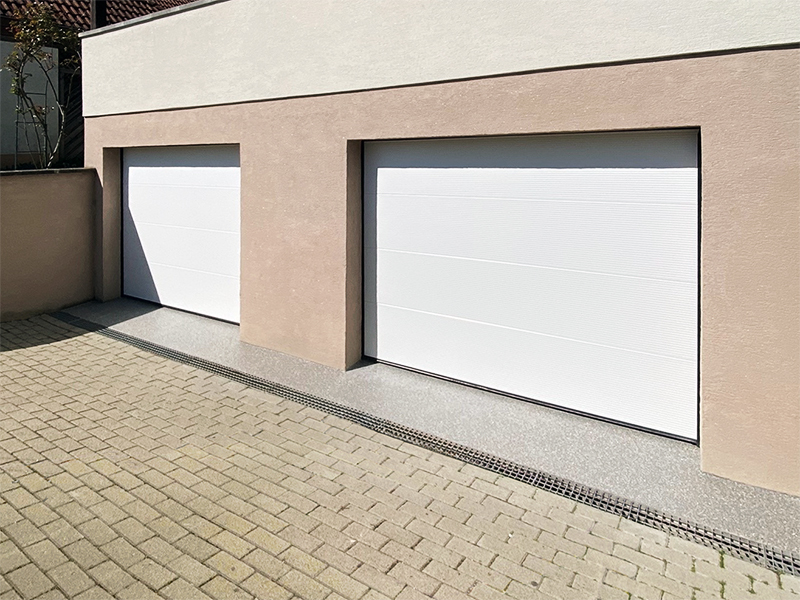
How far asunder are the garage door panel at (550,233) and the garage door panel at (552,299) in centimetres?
9

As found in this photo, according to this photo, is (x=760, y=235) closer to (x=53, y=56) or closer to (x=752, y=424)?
(x=752, y=424)

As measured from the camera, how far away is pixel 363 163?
6363 mm

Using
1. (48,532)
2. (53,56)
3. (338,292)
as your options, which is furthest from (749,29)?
(53,56)

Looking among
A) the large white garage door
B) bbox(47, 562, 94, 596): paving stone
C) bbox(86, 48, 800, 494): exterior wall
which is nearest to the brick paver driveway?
bbox(47, 562, 94, 596): paving stone

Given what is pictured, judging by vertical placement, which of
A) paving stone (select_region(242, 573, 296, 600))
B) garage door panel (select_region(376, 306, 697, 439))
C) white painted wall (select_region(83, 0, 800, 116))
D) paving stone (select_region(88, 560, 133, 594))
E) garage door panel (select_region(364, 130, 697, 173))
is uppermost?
white painted wall (select_region(83, 0, 800, 116))

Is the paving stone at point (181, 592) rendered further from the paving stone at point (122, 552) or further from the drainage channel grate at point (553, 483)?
the drainage channel grate at point (553, 483)

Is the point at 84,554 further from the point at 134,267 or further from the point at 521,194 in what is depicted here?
the point at 134,267

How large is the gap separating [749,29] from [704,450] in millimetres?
2716

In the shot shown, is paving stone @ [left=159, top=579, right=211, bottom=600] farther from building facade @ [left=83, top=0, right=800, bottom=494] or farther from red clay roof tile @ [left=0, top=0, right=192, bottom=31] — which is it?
red clay roof tile @ [left=0, top=0, right=192, bottom=31]

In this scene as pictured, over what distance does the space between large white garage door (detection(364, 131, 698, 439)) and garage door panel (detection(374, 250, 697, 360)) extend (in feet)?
0.03

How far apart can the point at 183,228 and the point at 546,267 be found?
16.8 ft

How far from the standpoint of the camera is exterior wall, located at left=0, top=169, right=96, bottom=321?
843 centimetres

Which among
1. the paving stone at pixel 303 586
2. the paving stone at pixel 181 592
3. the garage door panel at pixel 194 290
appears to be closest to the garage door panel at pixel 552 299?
the garage door panel at pixel 194 290

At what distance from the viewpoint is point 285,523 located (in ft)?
12.7
